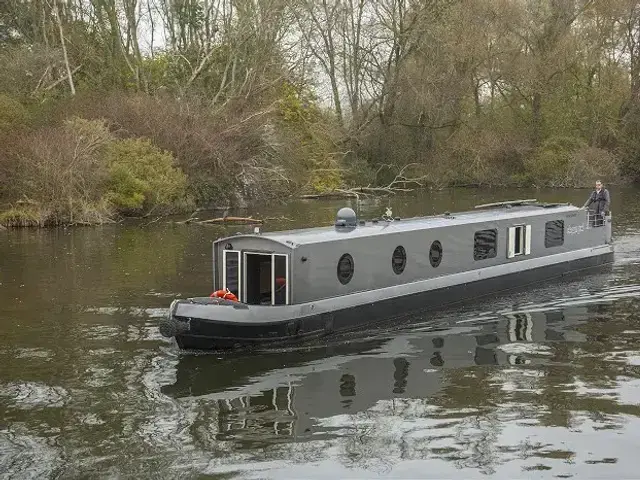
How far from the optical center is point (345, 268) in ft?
47.6

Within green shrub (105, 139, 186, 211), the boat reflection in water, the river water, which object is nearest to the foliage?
green shrub (105, 139, 186, 211)

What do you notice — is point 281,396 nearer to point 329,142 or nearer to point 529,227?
point 529,227

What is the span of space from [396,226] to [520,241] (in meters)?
4.13

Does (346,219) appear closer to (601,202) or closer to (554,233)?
(554,233)

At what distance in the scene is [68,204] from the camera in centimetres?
2992

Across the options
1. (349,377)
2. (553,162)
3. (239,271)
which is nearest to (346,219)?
(239,271)

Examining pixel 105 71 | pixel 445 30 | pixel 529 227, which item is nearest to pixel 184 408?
pixel 529 227

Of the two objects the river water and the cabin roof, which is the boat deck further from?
the river water

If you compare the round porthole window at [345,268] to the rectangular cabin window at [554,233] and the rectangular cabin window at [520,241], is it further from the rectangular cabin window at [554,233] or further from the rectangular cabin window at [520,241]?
the rectangular cabin window at [554,233]

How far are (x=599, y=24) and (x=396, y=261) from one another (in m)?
42.1

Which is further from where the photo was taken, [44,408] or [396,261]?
[396,261]

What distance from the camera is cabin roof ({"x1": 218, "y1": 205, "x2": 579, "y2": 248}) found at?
551 inches

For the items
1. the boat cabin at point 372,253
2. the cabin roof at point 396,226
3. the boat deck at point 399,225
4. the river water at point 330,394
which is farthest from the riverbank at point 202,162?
the boat cabin at point 372,253

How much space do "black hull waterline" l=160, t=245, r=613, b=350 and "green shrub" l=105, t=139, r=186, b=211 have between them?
703 inches
